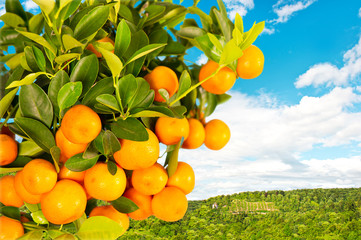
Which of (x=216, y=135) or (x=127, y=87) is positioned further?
(x=216, y=135)

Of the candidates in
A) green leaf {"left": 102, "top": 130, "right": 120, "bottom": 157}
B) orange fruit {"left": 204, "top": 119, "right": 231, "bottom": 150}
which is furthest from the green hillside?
green leaf {"left": 102, "top": 130, "right": 120, "bottom": 157}

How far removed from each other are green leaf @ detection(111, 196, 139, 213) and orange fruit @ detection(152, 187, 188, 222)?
0.07 meters

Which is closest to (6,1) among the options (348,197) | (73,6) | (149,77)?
(73,6)

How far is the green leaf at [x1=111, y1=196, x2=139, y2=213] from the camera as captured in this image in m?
0.63

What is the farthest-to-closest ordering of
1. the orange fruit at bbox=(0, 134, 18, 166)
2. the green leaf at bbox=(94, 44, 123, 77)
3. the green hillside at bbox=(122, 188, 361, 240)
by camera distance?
the green hillside at bbox=(122, 188, 361, 240) → the orange fruit at bbox=(0, 134, 18, 166) → the green leaf at bbox=(94, 44, 123, 77)

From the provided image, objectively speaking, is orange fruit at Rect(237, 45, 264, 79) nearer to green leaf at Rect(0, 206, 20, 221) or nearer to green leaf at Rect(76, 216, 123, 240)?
green leaf at Rect(76, 216, 123, 240)

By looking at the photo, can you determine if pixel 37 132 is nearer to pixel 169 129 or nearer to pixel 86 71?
pixel 86 71

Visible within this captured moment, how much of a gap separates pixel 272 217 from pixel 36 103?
11.4 ft

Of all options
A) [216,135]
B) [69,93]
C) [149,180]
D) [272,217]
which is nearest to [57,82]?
[69,93]

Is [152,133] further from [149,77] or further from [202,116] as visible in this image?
[202,116]

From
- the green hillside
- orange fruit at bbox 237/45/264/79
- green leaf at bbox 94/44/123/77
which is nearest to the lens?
green leaf at bbox 94/44/123/77

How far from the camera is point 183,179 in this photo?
2.38 ft

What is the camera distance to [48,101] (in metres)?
0.61

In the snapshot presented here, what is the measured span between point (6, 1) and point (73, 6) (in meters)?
0.30
